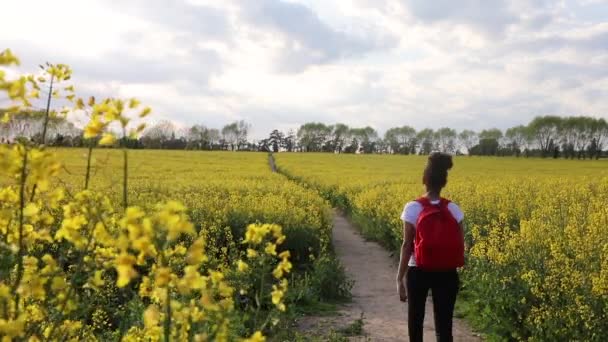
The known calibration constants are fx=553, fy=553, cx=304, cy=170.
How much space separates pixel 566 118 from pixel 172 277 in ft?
319

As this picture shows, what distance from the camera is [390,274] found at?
10016 mm

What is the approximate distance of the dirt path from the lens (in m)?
6.57

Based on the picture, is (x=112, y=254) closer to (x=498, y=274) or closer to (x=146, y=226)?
(x=146, y=226)

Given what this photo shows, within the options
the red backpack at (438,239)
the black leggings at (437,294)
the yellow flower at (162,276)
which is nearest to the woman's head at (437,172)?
the red backpack at (438,239)

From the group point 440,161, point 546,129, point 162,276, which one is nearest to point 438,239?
point 440,161

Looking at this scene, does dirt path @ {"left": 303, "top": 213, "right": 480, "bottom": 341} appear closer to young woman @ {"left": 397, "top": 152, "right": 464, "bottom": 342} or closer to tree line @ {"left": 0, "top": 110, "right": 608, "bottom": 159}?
young woman @ {"left": 397, "top": 152, "right": 464, "bottom": 342}

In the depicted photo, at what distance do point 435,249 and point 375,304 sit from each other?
3.83 meters

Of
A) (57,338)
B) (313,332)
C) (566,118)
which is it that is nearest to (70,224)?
(57,338)

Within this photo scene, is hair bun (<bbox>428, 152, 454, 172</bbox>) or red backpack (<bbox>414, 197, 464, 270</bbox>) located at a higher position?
hair bun (<bbox>428, 152, 454, 172</bbox>)

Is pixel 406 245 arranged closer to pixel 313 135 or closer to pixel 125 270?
pixel 125 270

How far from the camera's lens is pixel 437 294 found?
4.45 metres

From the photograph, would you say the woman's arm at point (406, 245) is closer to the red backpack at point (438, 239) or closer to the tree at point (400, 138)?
the red backpack at point (438, 239)

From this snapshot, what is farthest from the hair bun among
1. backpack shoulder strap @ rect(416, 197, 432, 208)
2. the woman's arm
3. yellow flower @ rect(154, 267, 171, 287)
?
yellow flower @ rect(154, 267, 171, 287)

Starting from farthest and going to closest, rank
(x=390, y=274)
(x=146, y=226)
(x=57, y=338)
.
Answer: (x=390, y=274)
(x=57, y=338)
(x=146, y=226)
